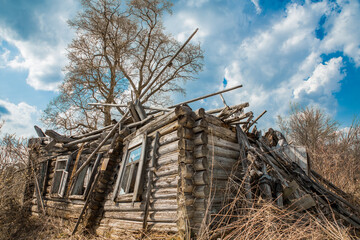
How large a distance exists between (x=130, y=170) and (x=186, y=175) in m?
2.31

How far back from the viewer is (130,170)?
19.9ft

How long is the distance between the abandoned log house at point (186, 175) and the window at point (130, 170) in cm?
3

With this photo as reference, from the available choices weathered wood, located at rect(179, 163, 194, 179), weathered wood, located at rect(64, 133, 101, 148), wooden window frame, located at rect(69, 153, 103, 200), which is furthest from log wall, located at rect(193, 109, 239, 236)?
weathered wood, located at rect(64, 133, 101, 148)

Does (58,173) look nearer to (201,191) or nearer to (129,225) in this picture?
(129,225)

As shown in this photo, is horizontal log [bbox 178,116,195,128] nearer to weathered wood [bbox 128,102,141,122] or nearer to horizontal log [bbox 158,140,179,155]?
horizontal log [bbox 158,140,179,155]

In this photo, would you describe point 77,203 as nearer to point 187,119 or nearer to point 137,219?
point 137,219

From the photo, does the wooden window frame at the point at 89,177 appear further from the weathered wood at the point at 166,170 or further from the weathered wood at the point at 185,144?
the weathered wood at the point at 185,144

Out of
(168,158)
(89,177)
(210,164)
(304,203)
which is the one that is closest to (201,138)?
(210,164)

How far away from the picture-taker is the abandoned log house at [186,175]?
4.37 m

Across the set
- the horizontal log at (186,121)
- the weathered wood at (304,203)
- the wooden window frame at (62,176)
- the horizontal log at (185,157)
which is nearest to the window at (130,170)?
the horizontal log at (185,157)

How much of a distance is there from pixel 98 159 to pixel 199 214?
4890mm

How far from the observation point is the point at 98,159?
7844 mm

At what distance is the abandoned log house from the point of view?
14.3 ft

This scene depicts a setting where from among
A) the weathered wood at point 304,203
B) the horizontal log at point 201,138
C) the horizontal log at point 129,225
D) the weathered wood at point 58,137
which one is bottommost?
the horizontal log at point 129,225
